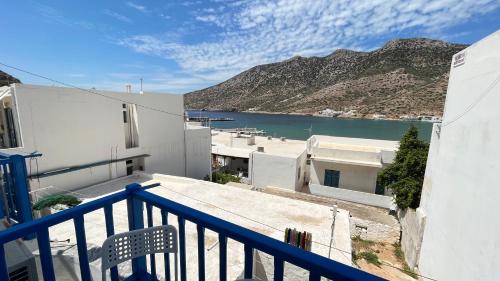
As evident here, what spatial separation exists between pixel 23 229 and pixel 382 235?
1618 centimetres

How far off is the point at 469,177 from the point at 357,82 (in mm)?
101912

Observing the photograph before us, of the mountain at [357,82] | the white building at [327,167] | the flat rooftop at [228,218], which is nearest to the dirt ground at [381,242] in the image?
the white building at [327,167]

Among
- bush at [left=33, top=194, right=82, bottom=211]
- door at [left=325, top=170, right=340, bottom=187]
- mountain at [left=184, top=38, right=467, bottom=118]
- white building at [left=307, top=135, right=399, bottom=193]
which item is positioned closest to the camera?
bush at [left=33, top=194, right=82, bottom=211]

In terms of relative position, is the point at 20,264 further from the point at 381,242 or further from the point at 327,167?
the point at 327,167

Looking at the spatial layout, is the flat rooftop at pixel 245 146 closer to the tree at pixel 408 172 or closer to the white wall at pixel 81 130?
the tree at pixel 408 172

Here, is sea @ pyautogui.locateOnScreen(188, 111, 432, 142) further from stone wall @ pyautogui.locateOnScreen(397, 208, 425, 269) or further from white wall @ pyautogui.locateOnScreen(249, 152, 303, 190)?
stone wall @ pyautogui.locateOnScreen(397, 208, 425, 269)

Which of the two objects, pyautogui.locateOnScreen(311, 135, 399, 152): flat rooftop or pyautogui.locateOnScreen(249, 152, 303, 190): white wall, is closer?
pyautogui.locateOnScreen(249, 152, 303, 190): white wall

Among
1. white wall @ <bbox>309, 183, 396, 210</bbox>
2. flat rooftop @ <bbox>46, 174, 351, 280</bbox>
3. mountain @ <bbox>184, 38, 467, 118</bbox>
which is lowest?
white wall @ <bbox>309, 183, 396, 210</bbox>

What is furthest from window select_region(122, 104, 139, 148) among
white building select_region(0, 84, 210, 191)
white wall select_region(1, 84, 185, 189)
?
white wall select_region(1, 84, 185, 189)

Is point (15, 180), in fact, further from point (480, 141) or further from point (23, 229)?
point (480, 141)

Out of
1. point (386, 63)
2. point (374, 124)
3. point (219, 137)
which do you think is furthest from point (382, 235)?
point (386, 63)

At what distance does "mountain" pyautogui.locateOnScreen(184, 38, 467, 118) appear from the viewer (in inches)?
3093

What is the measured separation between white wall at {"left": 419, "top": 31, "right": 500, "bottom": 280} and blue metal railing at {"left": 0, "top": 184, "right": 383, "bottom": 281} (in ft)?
21.7

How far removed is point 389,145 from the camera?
2170cm
